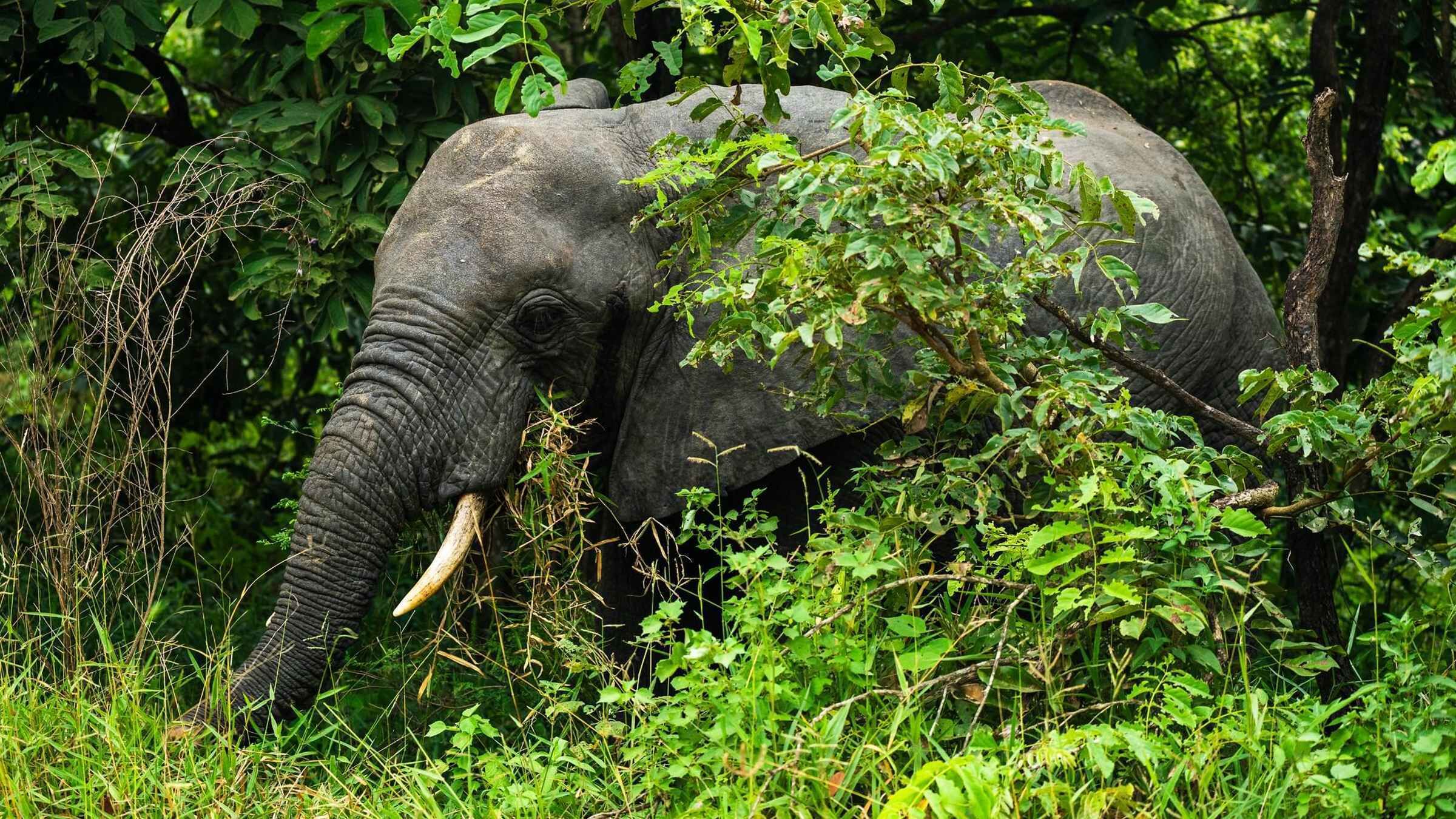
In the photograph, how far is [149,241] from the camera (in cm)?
436

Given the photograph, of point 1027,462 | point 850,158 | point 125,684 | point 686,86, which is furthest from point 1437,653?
point 125,684

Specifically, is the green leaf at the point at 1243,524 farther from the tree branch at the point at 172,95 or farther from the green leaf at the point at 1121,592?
the tree branch at the point at 172,95

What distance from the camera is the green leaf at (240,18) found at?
5090 mm

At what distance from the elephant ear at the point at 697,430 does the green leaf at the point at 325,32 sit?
1.41 meters

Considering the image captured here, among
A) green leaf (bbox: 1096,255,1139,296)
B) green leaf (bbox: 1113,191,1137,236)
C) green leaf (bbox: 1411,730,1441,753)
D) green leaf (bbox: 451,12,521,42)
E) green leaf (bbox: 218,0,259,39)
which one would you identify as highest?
green leaf (bbox: 451,12,521,42)

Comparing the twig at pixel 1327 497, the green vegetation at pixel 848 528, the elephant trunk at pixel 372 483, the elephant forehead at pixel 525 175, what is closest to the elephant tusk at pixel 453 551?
the elephant trunk at pixel 372 483

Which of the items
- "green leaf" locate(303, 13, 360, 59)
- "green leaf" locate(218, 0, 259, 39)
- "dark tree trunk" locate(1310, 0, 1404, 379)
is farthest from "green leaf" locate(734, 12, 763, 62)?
"dark tree trunk" locate(1310, 0, 1404, 379)

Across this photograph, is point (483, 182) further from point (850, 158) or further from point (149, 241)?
point (850, 158)

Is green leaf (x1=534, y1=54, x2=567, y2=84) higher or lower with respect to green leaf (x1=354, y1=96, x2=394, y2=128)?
higher

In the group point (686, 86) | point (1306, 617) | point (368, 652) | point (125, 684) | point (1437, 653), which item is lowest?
point (368, 652)

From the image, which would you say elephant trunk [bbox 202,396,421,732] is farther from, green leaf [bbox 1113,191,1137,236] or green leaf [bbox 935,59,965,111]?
green leaf [bbox 1113,191,1137,236]

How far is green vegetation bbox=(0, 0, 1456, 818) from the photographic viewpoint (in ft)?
11.0

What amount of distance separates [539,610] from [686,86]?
1.45 metres

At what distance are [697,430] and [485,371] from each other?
625mm
